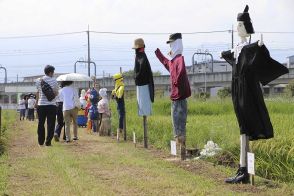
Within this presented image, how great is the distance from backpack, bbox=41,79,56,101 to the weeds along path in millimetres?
1248

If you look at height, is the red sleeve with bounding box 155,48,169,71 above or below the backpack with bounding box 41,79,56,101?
above

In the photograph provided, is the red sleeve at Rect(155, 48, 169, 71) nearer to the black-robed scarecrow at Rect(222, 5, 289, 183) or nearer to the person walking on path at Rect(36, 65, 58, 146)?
the black-robed scarecrow at Rect(222, 5, 289, 183)

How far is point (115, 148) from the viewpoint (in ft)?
35.1

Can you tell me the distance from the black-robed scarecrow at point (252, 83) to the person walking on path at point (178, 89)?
2.07m

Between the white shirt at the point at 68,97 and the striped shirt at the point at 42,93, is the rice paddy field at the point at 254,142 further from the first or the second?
the striped shirt at the point at 42,93

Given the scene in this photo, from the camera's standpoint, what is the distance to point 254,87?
6.36 m

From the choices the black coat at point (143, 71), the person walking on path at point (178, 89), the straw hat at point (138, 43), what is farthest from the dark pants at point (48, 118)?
the person walking on path at point (178, 89)

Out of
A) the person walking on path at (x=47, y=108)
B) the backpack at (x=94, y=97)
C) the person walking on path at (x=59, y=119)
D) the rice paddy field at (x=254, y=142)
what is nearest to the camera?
the rice paddy field at (x=254, y=142)

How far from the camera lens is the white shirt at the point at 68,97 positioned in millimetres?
12430

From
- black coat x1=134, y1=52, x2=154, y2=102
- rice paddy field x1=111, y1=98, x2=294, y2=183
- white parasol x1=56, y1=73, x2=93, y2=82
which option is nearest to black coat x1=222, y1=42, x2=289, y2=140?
rice paddy field x1=111, y1=98, x2=294, y2=183

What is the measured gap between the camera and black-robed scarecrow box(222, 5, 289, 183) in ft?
20.6

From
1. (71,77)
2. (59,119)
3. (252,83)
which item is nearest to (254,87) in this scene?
(252,83)

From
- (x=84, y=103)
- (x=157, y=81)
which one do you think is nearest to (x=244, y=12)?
(x=84, y=103)

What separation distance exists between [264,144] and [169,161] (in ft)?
5.63
